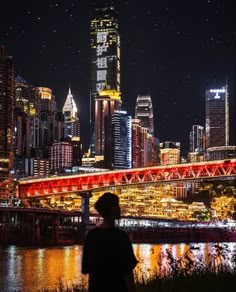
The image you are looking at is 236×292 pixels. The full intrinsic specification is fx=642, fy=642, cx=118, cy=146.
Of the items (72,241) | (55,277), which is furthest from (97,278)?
(72,241)

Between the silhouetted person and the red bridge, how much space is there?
87.9 m

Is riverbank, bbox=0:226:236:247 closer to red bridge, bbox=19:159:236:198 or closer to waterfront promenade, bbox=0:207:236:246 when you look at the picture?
waterfront promenade, bbox=0:207:236:246

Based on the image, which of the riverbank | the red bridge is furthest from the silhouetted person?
the riverbank

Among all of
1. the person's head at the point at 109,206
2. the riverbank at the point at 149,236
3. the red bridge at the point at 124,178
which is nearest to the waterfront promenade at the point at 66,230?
the riverbank at the point at 149,236

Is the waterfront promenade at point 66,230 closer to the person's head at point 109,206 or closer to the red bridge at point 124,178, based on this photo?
the red bridge at point 124,178

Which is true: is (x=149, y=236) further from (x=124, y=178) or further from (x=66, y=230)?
(x=66, y=230)

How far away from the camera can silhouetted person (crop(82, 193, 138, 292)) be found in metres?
7.43

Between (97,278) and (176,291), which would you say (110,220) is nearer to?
(97,278)

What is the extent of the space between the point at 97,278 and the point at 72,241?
98385 mm

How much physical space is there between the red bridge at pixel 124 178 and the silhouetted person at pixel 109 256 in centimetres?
8787

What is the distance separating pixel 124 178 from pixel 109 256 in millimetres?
101763

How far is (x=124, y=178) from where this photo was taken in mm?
109188

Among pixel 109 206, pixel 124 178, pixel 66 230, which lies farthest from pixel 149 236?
→ pixel 109 206

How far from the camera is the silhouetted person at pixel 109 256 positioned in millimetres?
7433
